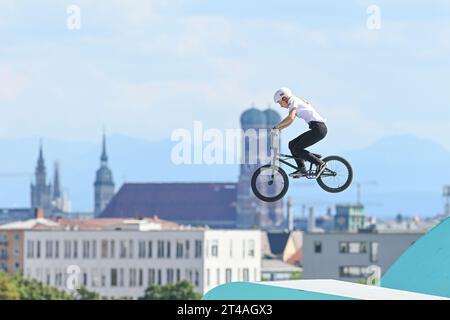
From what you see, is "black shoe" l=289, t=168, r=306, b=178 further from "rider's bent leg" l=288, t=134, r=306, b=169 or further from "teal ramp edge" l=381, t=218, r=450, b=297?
"teal ramp edge" l=381, t=218, r=450, b=297

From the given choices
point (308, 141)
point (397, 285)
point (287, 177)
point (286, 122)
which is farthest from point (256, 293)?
point (397, 285)

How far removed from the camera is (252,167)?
28.3 metres

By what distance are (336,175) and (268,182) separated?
0.87 metres

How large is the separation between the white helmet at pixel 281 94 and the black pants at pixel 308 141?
1.51ft

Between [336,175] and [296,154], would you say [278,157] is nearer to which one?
[296,154]

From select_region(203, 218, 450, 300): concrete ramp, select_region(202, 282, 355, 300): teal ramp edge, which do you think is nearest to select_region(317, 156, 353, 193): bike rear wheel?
select_region(203, 218, 450, 300): concrete ramp

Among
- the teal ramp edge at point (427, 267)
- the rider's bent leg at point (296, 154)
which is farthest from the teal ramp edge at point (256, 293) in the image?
the teal ramp edge at point (427, 267)

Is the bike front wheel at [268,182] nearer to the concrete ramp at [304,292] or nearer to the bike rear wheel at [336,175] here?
the bike rear wheel at [336,175]

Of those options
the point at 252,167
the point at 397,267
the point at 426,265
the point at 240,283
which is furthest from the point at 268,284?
the point at 397,267

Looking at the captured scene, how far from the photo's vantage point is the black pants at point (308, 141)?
86.5ft

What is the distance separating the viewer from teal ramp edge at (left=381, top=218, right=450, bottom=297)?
44969 millimetres

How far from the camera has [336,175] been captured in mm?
27641

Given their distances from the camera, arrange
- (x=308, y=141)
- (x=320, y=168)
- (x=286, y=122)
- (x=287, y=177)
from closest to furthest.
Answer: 1. (x=286, y=122)
2. (x=308, y=141)
3. (x=287, y=177)
4. (x=320, y=168)
